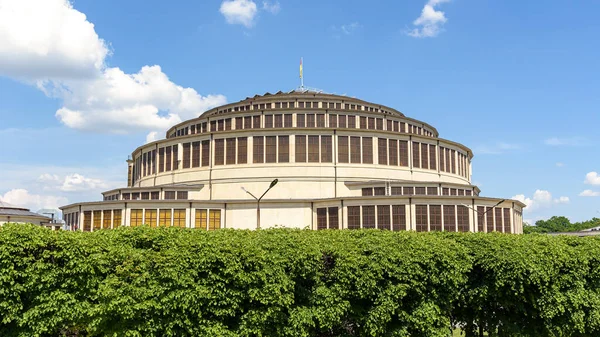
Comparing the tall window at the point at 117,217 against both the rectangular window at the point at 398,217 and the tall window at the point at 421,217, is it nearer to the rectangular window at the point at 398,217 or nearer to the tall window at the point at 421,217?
the rectangular window at the point at 398,217

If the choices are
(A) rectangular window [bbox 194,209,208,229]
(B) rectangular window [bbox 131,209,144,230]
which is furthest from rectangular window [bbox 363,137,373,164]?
(B) rectangular window [bbox 131,209,144,230]

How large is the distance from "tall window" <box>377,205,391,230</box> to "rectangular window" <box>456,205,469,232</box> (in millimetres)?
8120

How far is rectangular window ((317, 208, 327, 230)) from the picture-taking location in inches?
2249

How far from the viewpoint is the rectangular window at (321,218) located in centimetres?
5712

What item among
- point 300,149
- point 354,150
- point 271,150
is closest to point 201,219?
point 271,150

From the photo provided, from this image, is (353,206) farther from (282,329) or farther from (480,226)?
(282,329)

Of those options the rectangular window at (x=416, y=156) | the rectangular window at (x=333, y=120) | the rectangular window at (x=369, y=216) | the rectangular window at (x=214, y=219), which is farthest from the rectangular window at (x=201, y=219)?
the rectangular window at (x=416, y=156)

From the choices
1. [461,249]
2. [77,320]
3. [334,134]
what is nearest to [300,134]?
[334,134]

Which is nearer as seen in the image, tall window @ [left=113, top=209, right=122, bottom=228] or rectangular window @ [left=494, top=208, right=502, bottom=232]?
tall window @ [left=113, top=209, right=122, bottom=228]

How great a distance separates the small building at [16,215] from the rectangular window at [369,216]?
55.1 metres

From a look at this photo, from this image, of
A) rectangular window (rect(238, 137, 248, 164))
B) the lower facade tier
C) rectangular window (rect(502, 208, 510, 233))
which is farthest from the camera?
rectangular window (rect(238, 137, 248, 164))

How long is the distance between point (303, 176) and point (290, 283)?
38.7 metres

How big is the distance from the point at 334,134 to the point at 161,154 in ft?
86.4

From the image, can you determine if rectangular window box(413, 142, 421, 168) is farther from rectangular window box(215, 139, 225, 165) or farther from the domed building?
rectangular window box(215, 139, 225, 165)
